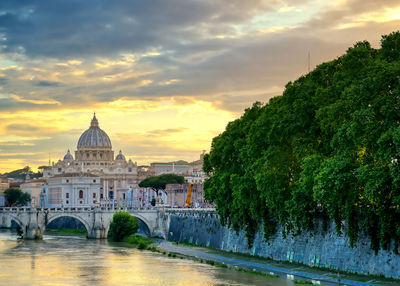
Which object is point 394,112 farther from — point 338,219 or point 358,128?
point 338,219

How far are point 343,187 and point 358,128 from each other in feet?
9.37

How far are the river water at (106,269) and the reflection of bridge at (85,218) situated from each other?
48.1ft

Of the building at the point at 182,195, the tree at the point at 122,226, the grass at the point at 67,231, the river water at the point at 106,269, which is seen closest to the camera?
the river water at the point at 106,269

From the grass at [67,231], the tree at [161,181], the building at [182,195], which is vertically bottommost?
the grass at [67,231]

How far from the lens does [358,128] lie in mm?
34688

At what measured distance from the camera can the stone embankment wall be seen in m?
37.8

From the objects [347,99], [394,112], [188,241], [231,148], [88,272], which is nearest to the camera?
[394,112]

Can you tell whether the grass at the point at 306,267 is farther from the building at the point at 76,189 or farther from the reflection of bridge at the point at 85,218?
the building at the point at 76,189

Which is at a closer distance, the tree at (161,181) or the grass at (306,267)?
the grass at (306,267)

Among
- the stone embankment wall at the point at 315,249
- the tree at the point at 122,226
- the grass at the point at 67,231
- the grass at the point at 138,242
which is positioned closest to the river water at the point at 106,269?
the grass at the point at 138,242

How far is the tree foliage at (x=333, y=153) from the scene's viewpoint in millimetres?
34000

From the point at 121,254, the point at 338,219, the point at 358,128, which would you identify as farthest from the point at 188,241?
the point at 358,128

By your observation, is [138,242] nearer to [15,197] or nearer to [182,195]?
[182,195]

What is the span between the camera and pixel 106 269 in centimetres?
4947
